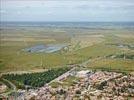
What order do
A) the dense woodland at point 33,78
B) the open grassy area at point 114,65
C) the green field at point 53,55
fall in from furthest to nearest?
the green field at point 53,55 → the open grassy area at point 114,65 → the dense woodland at point 33,78

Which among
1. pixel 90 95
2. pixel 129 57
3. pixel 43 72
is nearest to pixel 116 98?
pixel 90 95

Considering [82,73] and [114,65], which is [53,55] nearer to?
[114,65]

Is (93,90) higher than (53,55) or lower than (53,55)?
higher

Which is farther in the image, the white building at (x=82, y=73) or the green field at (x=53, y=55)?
the green field at (x=53, y=55)

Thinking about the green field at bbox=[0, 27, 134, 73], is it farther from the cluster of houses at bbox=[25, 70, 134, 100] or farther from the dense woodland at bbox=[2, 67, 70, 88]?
the cluster of houses at bbox=[25, 70, 134, 100]

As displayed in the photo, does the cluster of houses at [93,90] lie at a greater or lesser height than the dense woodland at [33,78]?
greater

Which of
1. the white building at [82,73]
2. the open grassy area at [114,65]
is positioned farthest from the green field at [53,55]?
the white building at [82,73]

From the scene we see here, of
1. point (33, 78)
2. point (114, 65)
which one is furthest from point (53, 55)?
point (33, 78)

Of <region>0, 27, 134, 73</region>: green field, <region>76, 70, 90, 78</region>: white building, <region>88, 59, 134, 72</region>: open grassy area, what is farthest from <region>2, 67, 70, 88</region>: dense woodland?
<region>88, 59, 134, 72</region>: open grassy area

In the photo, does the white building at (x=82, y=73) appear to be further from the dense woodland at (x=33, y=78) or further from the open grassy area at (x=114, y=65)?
the open grassy area at (x=114, y=65)
